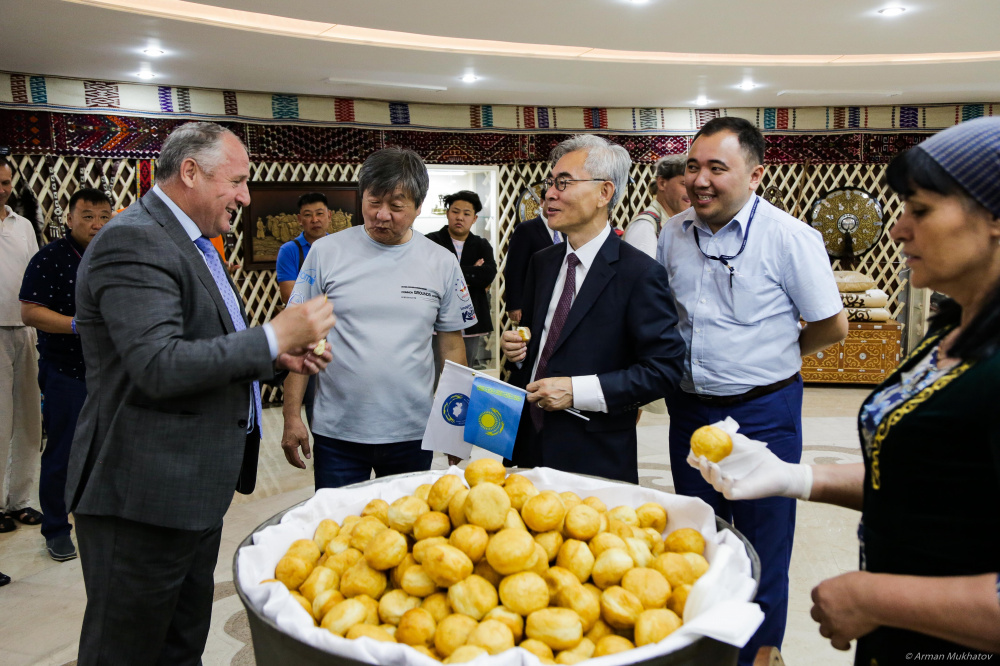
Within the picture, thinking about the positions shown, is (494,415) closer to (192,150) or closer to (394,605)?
(394,605)

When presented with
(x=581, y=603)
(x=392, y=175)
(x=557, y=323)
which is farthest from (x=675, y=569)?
(x=392, y=175)

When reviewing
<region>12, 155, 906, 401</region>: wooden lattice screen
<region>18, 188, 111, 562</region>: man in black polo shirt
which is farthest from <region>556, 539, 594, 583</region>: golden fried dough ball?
<region>12, 155, 906, 401</region>: wooden lattice screen

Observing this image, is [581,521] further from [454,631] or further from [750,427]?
[750,427]

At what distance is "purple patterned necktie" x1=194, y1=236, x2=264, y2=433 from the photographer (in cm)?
140

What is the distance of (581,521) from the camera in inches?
39.1

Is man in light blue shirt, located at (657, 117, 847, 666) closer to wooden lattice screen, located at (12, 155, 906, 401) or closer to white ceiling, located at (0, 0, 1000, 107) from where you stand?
white ceiling, located at (0, 0, 1000, 107)

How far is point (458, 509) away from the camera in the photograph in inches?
39.4

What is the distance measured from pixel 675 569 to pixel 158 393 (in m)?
0.83

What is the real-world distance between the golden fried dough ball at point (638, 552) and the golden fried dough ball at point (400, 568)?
0.94 ft

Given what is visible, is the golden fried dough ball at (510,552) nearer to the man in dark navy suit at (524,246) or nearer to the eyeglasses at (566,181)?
the eyeglasses at (566,181)

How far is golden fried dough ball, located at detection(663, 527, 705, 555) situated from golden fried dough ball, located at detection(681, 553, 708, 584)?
0.06 feet

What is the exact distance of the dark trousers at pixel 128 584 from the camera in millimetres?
1257

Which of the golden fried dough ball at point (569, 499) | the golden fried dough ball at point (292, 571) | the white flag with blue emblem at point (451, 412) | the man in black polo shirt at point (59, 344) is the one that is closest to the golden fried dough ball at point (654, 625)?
the golden fried dough ball at point (569, 499)

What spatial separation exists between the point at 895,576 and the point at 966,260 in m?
0.35
